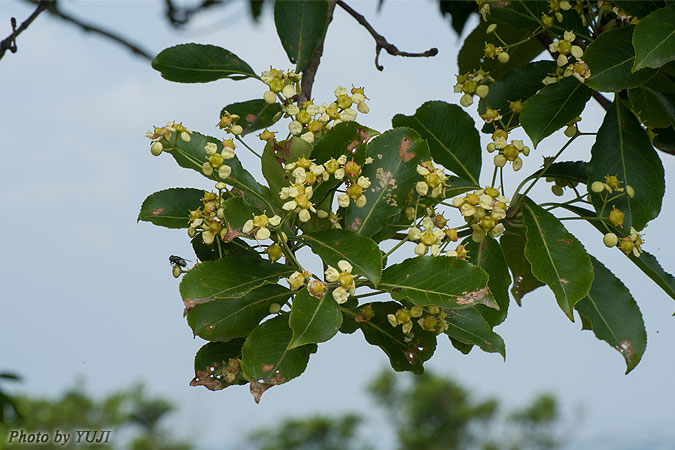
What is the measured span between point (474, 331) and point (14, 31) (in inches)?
62.5

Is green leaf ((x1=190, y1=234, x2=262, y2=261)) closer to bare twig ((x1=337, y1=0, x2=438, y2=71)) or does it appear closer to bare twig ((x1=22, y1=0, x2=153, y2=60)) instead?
bare twig ((x1=337, y1=0, x2=438, y2=71))

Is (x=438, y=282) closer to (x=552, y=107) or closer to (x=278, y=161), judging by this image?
(x=278, y=161)

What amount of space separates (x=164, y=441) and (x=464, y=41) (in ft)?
34.8

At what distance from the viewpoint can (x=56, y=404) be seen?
11.0m

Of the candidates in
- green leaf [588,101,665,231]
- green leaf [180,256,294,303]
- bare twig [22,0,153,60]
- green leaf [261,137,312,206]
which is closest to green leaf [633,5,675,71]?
green leaf [588,101,665,231]

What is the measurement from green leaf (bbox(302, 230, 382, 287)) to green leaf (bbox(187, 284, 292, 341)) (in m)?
0.11

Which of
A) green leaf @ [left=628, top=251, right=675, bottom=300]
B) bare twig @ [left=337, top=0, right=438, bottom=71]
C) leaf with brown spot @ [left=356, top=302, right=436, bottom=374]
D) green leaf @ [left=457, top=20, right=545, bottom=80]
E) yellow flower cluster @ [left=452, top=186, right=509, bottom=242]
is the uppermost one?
bare twig @ [left=337, top=0, right=438, bottom=71]

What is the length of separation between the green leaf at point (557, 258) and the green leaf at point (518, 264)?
0.21m

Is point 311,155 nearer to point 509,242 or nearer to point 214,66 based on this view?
point 214,66

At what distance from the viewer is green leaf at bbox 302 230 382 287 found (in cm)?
103

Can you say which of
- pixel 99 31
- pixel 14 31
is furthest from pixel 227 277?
pixel 99 31

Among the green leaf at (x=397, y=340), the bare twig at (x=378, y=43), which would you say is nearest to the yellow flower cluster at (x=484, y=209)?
the green leaf at (x=397, y=340)

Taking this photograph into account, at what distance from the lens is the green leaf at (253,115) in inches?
59.5

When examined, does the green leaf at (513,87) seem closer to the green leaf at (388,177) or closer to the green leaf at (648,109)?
the green leaf at (648,109)
